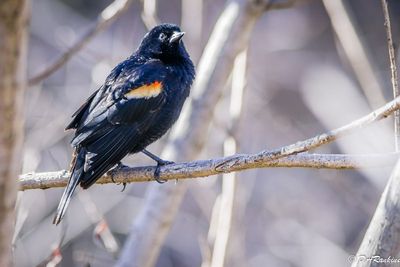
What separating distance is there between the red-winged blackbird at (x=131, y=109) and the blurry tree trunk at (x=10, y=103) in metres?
1.89

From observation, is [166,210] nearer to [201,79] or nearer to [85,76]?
[201,79]

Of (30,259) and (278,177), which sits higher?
(30,259)

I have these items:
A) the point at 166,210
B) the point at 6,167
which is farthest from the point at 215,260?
the point at 6,167

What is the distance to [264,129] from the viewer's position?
24.1ft

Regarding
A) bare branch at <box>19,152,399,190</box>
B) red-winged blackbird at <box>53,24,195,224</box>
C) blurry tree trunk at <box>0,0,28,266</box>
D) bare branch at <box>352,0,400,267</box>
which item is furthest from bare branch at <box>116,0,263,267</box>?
blurry tree trunk at <box>0,0,28,266</box>

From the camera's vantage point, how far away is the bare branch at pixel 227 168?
7.91 feet

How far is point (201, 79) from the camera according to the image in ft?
13.3

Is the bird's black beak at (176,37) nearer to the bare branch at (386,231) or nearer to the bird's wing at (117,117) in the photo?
the bird's wing at (117,117)

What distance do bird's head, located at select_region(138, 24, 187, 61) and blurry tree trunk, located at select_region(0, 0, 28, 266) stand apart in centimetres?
298

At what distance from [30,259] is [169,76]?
3.06 m

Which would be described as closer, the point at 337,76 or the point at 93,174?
the point at 93,174

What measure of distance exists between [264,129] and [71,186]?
14.3 feet

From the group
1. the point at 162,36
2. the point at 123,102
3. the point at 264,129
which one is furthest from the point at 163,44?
the point at 264,129

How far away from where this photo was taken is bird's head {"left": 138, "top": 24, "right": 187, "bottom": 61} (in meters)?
4.23
